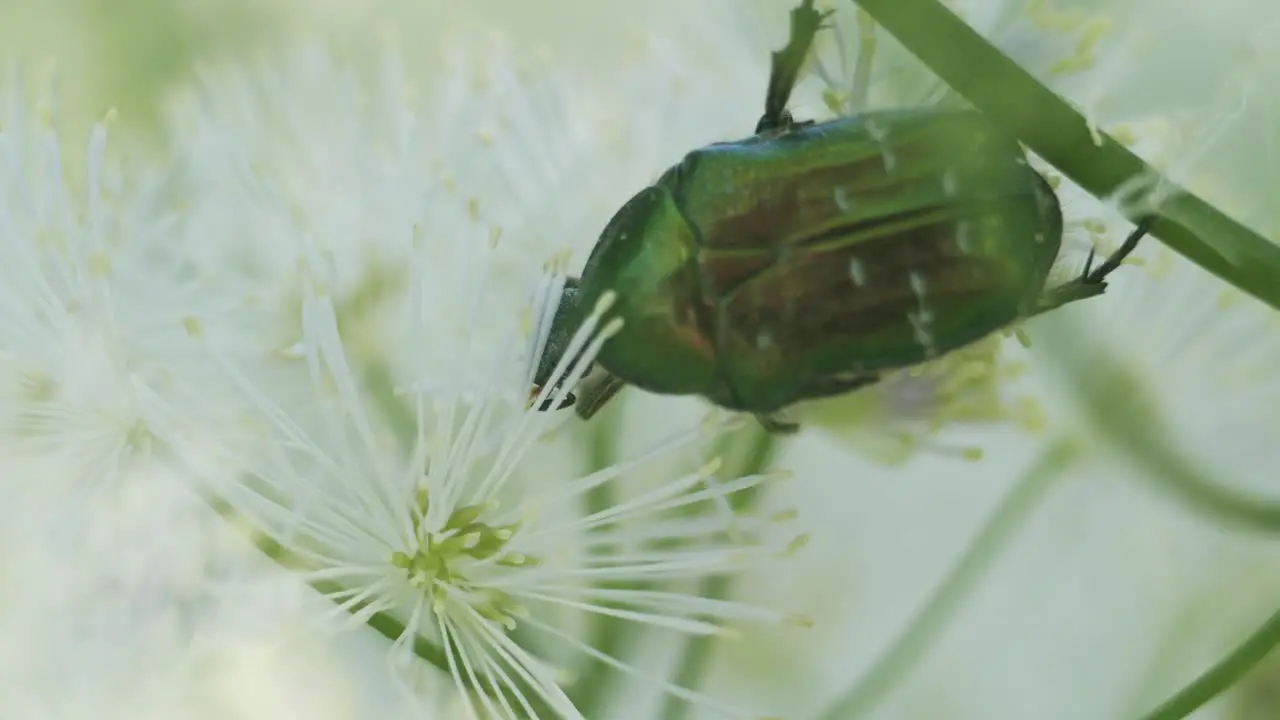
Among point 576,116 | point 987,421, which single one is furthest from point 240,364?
point 987,421

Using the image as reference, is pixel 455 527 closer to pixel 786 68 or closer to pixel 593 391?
pixel 593 391

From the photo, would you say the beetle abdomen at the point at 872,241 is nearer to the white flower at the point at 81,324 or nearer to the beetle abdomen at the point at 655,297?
the beetle abdomen at the point at 655,297

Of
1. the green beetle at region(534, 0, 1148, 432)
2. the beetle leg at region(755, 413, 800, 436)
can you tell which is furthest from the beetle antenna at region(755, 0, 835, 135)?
the beetle leg at region(755, 413, 800, 436)

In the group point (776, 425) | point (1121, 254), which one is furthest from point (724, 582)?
point (1121, 254)

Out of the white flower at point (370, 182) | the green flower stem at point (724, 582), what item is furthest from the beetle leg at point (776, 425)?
the white flower at point (370, 182)

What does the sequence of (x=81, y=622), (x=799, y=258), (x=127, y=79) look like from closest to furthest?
1. (x=799, y=258)
2. (x=81, y=622)
3. (x=127, y=79)

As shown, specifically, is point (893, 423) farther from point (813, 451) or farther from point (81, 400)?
point (81, 400)

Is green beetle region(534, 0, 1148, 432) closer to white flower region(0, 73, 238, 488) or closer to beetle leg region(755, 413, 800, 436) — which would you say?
beetle leg region(755, 413, 800, 436)
